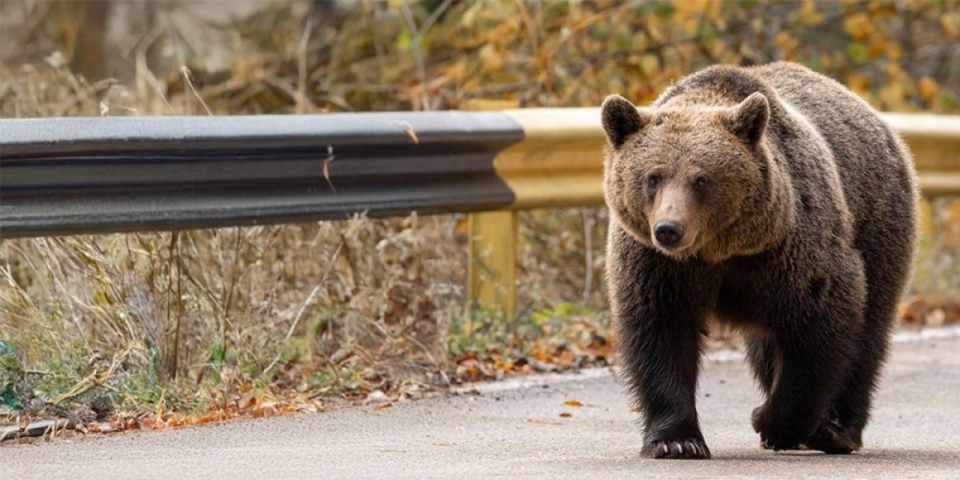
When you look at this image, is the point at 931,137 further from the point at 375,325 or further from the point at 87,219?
the point at 87,219

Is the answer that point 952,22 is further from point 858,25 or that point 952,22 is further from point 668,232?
point 668,232

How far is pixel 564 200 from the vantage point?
8.70 metres

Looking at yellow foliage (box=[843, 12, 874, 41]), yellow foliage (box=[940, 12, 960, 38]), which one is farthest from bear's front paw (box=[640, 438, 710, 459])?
yellow foliage (box=[940, 12, 960, 38])

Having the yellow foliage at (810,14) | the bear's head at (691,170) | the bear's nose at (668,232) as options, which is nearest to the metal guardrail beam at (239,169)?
the bear's head at (691,170)

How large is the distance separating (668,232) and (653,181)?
0.26m

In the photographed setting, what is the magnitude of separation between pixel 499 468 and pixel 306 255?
99.0 inches

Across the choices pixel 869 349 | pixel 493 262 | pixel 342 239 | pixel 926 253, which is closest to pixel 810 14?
pixel 926 253

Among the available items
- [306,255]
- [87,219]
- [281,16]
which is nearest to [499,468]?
[87,219]

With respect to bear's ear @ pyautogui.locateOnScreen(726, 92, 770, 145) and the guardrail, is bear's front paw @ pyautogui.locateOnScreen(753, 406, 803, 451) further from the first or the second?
the guardrail

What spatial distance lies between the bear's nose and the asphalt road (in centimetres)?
70

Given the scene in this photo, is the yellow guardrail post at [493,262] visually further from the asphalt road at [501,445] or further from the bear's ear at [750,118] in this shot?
the bear's ear at [750,118]

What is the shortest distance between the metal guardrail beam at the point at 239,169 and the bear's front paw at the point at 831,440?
7.45 feet

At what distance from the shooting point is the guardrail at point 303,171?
6.35 meters

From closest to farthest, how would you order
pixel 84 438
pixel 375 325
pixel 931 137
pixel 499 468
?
pixel 499 468 < pixel 84 438 < pixel 375 325 < pixel 931 137
